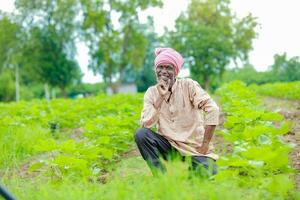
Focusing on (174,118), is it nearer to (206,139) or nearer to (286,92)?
(206,139)

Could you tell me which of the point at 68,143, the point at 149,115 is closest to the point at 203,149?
the point at 149,115

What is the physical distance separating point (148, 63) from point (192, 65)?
64.8ft

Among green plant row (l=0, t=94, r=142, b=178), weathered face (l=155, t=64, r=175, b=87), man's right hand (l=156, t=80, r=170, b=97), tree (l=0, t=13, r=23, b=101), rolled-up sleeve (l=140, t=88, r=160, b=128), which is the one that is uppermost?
tree (l=0, t=13, r=23, b=101)

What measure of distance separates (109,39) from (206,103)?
95.7 feet

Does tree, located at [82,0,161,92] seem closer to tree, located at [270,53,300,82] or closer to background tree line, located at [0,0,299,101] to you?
background tree line, located at [0,0,299,101]

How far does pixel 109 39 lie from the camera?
3316 cm

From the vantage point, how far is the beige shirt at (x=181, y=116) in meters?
4.46

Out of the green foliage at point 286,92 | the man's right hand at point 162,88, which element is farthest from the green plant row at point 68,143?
the green foliage at point 286,92

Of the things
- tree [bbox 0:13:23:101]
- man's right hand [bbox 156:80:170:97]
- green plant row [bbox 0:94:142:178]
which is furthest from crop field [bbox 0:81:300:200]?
tree [bbox 0:13:23:101]

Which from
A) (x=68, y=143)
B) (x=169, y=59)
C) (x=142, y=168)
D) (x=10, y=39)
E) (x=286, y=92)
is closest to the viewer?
(x=68, y=143)

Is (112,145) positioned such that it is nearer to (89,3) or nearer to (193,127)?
(193,127)

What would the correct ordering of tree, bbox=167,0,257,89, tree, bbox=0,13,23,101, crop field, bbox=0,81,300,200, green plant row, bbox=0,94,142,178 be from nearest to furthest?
crop field, bbox=0,81,300,200 → green plant row, bbox=0,94,142,178 → tree, bbox=167,0,257,89 → tree, bbox=0,13,23,101

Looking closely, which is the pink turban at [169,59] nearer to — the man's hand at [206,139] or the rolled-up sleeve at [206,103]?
the rolled-up sleeve at [206,103]

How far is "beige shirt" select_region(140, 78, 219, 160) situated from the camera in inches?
175
